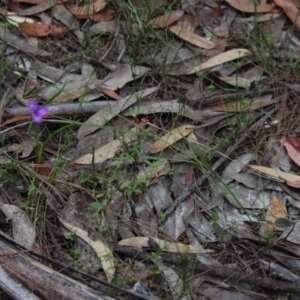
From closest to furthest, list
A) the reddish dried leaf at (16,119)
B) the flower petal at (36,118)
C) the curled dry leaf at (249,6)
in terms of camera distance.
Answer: the flower petal at (36,118)
the reddish dried leaf at (16,119)
the curled dry leaf at (249,6)

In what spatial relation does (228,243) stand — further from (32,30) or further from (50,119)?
(32,30)

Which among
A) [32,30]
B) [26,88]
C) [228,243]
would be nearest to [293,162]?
[228,243]

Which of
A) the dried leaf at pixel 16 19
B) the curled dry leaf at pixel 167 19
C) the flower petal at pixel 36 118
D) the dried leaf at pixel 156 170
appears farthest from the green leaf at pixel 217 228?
the dried leaf at pixel 16 19

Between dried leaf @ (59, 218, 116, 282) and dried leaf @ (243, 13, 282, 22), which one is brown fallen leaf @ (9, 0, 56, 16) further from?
dried leaf @ (59, 218, 116, 282)

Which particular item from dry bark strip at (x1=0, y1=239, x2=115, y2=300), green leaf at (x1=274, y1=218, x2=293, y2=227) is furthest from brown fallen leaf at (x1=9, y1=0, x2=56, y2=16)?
green leaf at (x1=274, y1=218, x2=293, y2=227)

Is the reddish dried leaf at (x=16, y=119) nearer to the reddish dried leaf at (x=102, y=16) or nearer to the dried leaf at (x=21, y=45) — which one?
the dried leaf at (x=21, y=45)
